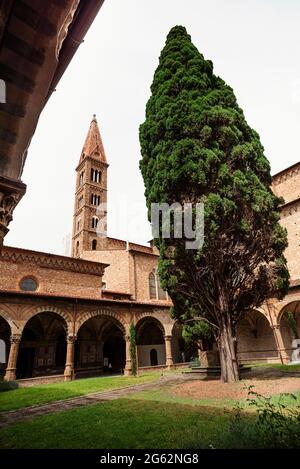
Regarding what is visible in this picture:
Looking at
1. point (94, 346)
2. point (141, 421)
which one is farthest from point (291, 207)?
point (141, 421)

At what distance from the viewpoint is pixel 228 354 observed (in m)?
11.4

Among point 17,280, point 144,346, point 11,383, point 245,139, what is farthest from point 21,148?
point 144,346

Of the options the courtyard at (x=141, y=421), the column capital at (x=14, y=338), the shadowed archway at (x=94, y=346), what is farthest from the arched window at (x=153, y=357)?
the courtyard at (x=141, y=421)

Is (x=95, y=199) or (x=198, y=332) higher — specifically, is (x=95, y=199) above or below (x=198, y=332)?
above

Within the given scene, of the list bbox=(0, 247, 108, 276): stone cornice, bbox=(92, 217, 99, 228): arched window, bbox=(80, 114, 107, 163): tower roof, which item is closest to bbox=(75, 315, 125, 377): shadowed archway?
bbox=(0, 247, 108, 276): stone cornice

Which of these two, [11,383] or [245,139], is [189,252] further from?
[11,383]

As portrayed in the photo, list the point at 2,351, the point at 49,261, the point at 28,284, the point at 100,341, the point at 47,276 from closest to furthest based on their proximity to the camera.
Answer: the point at 2,351
the point at 28,284
the point at 47,276
the point at 49,261
the point at 100,341

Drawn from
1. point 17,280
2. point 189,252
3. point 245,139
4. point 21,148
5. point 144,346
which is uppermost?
point 245,139

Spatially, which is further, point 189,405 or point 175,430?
point 189,405

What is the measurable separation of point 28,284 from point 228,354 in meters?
15.8

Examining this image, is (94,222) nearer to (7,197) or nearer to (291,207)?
(291,207)

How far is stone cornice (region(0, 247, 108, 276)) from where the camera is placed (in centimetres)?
2072

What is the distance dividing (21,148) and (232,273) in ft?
34.1

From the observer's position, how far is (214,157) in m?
11.1
